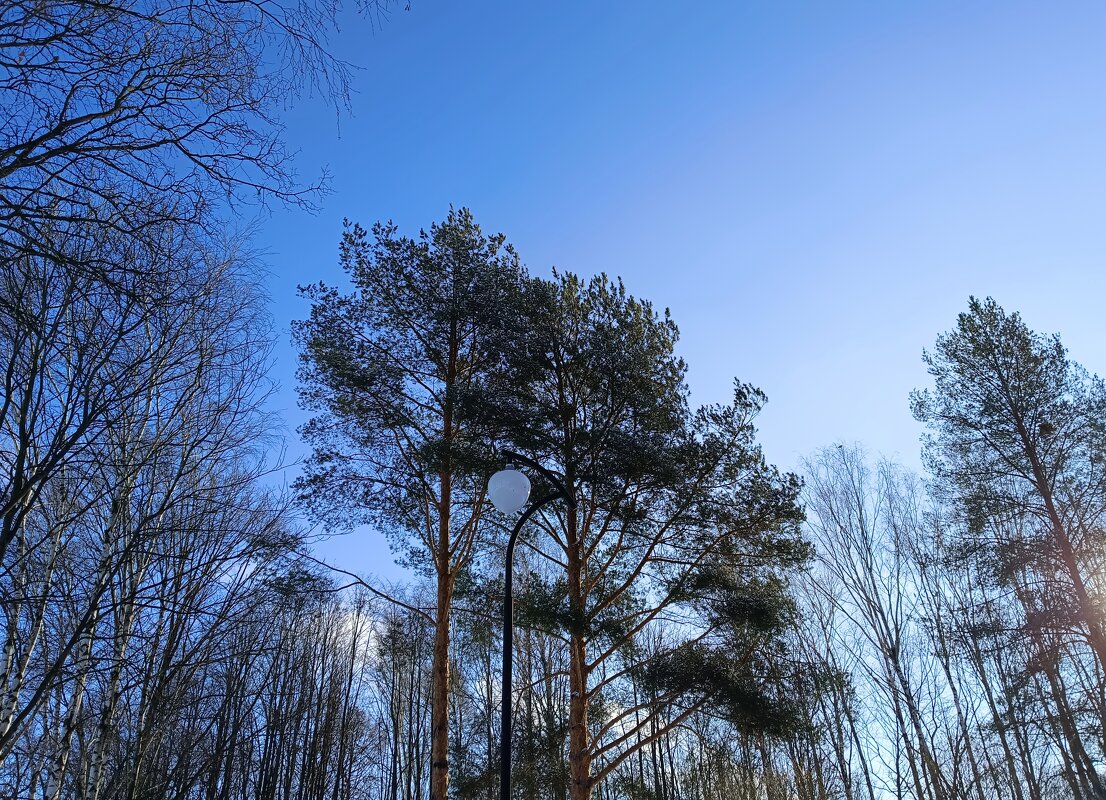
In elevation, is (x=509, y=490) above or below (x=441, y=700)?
above

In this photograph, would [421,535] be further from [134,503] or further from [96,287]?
[96,287]

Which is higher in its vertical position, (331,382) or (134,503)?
(331,382)

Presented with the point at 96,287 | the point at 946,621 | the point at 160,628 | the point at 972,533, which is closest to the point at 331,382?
the point at 160,628

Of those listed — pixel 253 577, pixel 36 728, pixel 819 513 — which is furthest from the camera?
pixel 819 513

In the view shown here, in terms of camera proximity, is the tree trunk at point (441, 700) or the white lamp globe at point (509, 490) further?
the tree trunk at point (441, 700)

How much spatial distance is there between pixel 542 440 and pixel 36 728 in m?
8.07

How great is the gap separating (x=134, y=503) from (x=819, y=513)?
15.4m

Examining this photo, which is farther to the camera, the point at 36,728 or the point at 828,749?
the point at 828,749

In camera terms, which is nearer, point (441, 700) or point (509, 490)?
point (509, 490)

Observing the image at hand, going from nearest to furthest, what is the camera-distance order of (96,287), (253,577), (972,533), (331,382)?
1. (96,287)
2. (253,577)
3. (331,382)
4. (972,533)

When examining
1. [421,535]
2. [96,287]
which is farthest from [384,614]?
[96,287]

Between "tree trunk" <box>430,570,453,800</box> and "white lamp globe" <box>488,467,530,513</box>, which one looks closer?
"white lamp globe" <box>488,467,530,513</box>

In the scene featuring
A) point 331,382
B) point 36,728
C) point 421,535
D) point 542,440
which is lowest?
point 36,728

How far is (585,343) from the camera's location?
12.2 m
